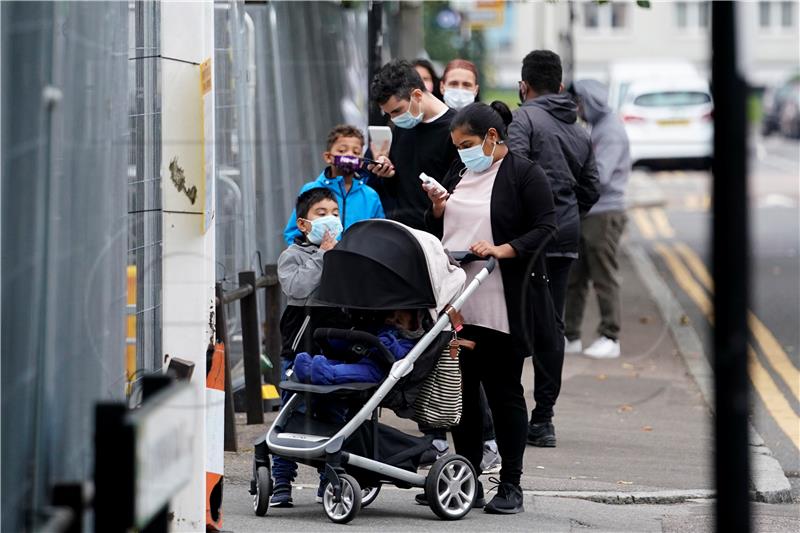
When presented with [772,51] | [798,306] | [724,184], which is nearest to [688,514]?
[724,184]

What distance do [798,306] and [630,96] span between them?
47.5 ft

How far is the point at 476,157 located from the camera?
6379mm

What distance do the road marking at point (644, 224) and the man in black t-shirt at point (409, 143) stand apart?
13.4 metres

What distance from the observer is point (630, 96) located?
28219mm

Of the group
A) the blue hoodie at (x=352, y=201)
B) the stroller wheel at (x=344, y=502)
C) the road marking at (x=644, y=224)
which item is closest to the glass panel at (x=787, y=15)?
the road marking at (x=644, y=224)

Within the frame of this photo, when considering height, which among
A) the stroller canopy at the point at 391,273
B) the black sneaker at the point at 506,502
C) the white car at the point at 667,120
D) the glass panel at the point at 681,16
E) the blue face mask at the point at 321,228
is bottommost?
the black sneaker at the point at 506,502

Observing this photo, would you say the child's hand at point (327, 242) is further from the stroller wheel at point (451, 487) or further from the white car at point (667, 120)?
the white car at point (667, 120)

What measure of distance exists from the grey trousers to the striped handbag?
503cm

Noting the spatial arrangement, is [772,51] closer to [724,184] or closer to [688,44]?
[688,44]

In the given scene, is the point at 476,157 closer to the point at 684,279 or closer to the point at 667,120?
the point at 684,279

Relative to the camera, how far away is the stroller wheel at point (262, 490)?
6168 millimetres

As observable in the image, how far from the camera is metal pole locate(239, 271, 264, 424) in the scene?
Result: 8250mm

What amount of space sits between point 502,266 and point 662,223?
16.4 m

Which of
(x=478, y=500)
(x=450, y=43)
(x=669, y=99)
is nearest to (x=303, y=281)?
(x=478, y=500)
